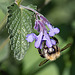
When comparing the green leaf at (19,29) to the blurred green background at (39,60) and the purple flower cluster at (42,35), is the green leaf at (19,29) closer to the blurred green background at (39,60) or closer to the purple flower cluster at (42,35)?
the purple flower cluster at (42,35)

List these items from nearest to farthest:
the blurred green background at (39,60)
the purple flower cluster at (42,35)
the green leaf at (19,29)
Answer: the purple flower cluster at (42,35) < the green leaf at (19,29) < the blurred green background at (39,60)

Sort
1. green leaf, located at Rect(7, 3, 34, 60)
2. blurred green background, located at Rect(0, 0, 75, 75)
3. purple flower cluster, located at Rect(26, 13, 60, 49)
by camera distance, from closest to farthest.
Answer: purple flower cluster, located at Rect(26, 13, 60, 49) < green leaf, located at Rect(7, 3, 34, 60) < blurred green background, located at Rect(0, 0, 75, 75)

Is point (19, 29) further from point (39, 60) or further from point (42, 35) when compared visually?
point (39, 60)

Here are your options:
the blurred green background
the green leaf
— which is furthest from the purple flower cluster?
the blurred green background

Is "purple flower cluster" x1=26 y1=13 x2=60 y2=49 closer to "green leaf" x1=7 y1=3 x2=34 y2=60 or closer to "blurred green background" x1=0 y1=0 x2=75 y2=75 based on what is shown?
"green leaf" x1=7 y1=3 x2=34 y2=60

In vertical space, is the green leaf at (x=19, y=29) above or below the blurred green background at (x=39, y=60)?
above

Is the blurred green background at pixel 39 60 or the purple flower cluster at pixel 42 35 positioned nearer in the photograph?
the purple flower cluster at pixel 42 35

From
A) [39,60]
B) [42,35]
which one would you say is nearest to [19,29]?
[42,35]

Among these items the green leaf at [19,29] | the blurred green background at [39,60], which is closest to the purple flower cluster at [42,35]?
the green leaf at [19,29]

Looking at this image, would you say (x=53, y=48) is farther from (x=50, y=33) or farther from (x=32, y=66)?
(x=32, y=66)

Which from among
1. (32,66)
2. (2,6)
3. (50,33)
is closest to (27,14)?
(50,33)
